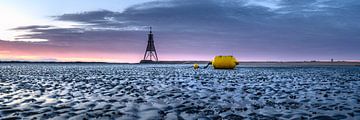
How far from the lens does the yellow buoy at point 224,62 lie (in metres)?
68.9

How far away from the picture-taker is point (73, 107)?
1435 cm

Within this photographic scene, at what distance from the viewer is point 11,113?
12.6 m

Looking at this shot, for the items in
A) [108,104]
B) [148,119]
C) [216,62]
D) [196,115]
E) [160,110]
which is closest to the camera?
[148,119]

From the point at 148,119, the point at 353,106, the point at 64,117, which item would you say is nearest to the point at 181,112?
the point at 148,119

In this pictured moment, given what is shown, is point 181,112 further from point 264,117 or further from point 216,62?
point 216,62

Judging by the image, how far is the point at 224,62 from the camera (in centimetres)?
6912

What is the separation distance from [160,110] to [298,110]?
5304 millimetres

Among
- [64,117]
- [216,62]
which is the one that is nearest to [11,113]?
[64,117]

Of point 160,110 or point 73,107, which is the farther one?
point 73,107

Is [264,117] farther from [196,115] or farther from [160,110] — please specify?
[160,110]

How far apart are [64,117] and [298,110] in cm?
861

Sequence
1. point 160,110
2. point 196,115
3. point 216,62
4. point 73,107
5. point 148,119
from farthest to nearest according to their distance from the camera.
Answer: point 216,62
point 73,107
point 160,110
point 196,115
point 148,119

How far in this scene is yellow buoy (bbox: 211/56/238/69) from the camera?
2714 inches

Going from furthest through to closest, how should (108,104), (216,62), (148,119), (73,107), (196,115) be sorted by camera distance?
(216,62) < (108,104) < (73,107) < (196,115) < (148,119)
